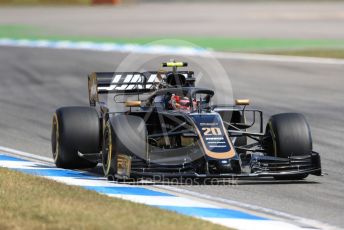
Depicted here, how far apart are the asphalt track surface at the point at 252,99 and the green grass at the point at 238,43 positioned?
304 cm

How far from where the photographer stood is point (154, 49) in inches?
1235

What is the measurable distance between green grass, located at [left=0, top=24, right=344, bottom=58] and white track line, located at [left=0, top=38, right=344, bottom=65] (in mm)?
494

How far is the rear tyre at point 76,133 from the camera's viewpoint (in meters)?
12.3

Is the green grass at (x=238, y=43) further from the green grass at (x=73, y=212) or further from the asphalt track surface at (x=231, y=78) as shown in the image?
the green grass at (x=73, y=212)

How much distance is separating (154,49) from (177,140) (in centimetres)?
1955

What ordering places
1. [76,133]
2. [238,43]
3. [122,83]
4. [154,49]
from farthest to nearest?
[238,43]
[154,49]
[122,83]
[76,133]

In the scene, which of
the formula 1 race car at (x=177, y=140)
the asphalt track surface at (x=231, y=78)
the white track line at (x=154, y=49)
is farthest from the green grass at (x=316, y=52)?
the formula 1 race car at (x=177, y=140)

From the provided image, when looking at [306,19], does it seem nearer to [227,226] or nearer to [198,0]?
[198,0]

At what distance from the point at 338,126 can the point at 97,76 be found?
4.52 m

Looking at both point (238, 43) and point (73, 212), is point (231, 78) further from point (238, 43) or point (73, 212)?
point (73, 212)

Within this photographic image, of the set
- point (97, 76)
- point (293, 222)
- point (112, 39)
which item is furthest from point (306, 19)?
point (293, 222)

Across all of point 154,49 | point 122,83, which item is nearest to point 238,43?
point 154,49

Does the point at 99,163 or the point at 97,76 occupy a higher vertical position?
the point at 97,76

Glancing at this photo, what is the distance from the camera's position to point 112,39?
3638cm
